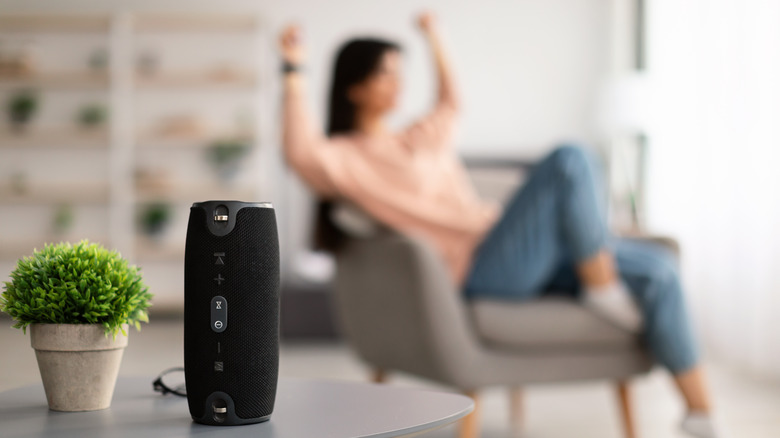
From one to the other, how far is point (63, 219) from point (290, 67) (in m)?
2.81

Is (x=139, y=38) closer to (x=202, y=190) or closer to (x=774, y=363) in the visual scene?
(x=202, y=190)

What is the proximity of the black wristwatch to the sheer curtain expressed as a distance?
1.76 metres

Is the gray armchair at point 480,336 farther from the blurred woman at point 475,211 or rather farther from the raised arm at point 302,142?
the raised arm at point 302,142

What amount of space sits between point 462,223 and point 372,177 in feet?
0.74

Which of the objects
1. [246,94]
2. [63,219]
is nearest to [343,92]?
[63,219]

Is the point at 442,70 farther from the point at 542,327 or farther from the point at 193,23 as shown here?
the point at 193,23

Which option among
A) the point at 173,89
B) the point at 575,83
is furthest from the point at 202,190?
the point at 575,83

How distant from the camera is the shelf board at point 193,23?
14.5 feet

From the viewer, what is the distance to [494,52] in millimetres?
4637

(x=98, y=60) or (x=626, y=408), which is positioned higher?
(x=98, y=60)

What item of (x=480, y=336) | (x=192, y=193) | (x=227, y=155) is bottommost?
(x=480, y=336)

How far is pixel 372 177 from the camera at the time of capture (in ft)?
5.67

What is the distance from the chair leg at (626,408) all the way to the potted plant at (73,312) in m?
1.23

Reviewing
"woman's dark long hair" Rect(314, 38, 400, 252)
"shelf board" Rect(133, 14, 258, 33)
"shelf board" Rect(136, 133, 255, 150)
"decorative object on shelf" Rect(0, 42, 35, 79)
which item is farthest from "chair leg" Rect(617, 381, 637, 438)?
A: "shelf board" Rect(133, 14, 258, 33)
